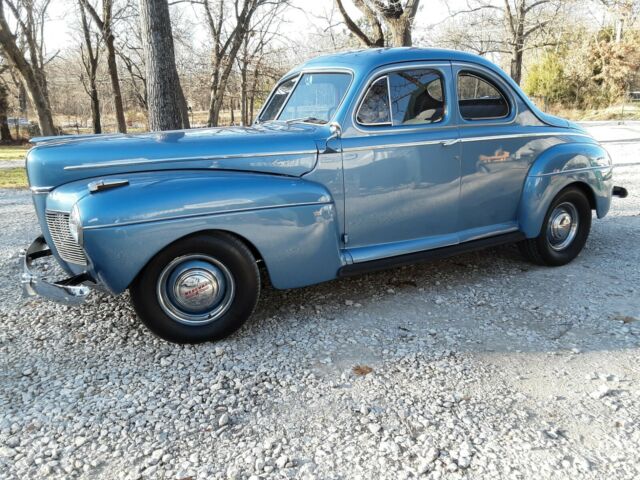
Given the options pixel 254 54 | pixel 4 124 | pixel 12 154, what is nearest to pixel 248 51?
pixel 254 54

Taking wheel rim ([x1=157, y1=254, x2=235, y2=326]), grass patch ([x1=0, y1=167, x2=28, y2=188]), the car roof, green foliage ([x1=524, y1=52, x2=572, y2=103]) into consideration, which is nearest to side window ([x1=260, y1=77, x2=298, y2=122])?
the car roof

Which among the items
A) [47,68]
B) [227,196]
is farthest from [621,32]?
[47,68]

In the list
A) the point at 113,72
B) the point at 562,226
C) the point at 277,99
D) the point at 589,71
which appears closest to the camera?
the point at 277,99

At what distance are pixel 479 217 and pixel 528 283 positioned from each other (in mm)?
740

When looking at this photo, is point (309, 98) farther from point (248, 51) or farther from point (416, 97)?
point (248, 51)

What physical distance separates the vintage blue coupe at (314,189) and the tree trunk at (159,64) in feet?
9.44

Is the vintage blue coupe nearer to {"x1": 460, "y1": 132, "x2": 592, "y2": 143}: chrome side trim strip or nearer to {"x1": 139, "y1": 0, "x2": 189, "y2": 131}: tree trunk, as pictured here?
{"x1": 460, "y1": 132, "x2": 592, "y2": 143}: chrome side trim strip

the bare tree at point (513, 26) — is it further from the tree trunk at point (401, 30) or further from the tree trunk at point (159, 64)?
the tree trunk at point (159, 64)

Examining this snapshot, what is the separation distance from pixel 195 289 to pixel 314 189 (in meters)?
1.06

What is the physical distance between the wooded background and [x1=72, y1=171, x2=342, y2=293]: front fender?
4.18 meters

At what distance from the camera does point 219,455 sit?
2.47 m

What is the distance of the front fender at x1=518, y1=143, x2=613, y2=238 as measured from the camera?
4648 millimetres

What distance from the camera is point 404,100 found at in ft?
13.5

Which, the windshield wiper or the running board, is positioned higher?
the windshield wiper
